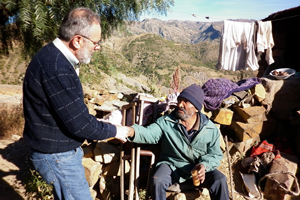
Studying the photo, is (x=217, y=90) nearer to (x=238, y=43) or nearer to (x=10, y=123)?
(x=238, y=43)

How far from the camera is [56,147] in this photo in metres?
1.75

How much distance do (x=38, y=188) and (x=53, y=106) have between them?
227 cm

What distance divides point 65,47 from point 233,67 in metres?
4.94

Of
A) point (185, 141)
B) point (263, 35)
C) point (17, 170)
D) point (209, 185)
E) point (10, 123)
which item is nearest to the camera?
point (209, 185)

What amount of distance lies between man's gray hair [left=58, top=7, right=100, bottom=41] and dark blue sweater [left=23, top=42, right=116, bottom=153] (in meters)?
0.13

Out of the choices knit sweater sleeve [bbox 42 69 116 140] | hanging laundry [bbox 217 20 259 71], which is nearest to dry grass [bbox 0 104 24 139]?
knit sweater sleeve [bbox 42 69 116 140]

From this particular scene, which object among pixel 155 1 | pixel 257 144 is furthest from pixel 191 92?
pixel 155 1

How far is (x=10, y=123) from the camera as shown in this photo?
5805 mm

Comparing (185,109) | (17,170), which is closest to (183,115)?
(185,109)

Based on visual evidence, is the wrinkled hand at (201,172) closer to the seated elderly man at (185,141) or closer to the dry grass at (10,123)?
the seated elderly man at (185,141)

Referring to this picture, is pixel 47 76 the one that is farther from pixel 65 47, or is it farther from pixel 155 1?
pixel 155 1

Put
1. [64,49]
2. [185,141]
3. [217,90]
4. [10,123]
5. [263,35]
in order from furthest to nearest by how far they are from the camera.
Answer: [10,123]
[263,35]
[217,90]
[185,141]
[64,49]

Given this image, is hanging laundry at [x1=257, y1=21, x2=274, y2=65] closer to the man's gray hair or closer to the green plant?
the man's gray hair

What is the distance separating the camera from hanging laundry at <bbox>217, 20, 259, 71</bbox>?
5576 mm
